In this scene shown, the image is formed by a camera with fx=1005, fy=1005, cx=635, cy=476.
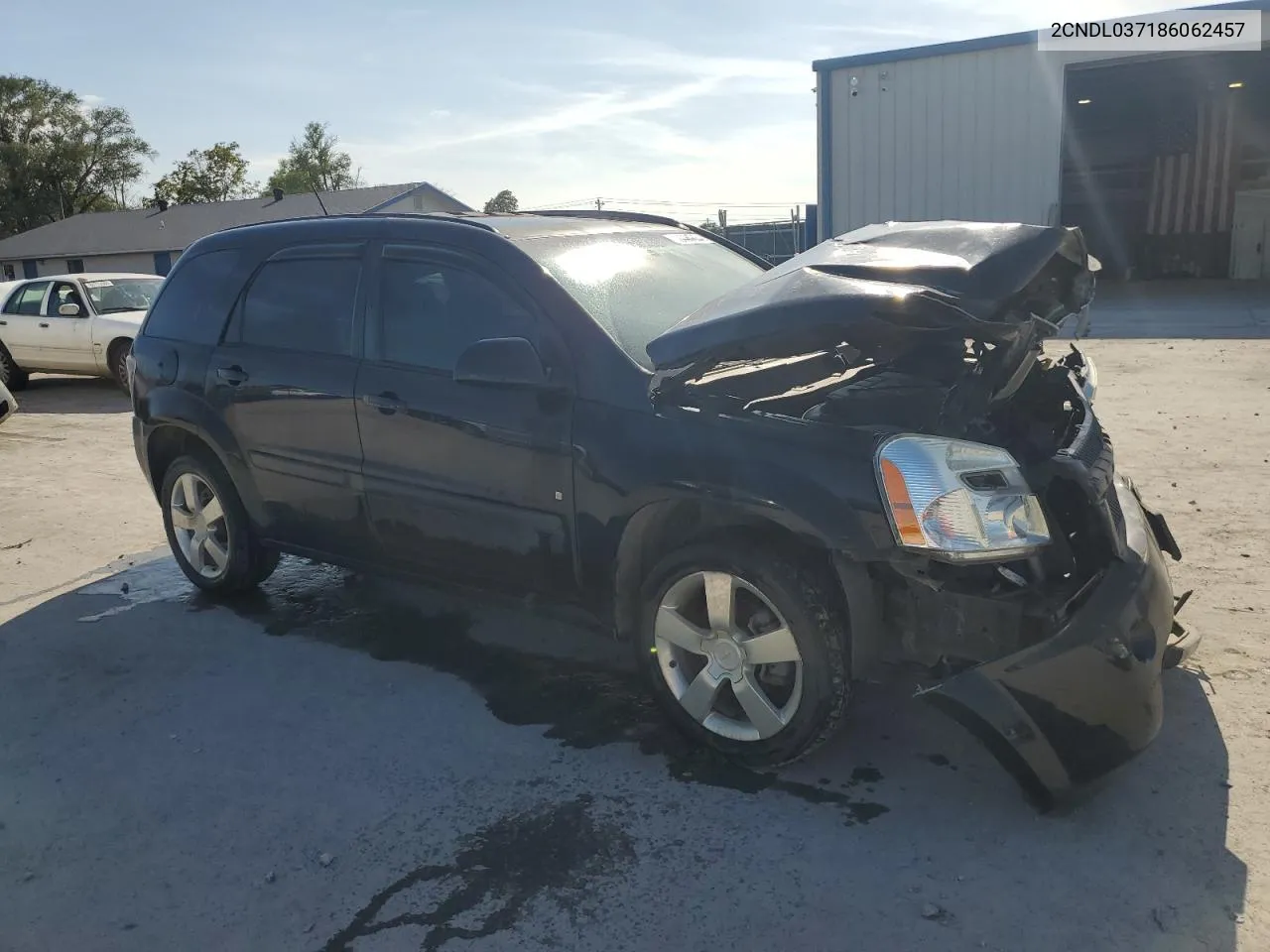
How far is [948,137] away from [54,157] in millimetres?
68594

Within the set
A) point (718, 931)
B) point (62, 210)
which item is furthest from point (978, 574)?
point (62, 210)

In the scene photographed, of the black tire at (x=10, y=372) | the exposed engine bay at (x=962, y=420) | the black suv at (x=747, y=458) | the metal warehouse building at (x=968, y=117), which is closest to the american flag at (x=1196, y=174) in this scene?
the metal warehouse building at (x=968, y=117)

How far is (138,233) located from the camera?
170ft

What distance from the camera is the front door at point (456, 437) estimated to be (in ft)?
12.4

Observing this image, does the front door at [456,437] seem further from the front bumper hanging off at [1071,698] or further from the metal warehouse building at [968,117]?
the metal warehouse building at [968,117]

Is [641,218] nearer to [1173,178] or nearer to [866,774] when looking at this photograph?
[866,774]

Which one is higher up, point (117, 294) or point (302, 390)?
point (117, 294)

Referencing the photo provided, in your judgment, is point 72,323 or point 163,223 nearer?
point 72,323

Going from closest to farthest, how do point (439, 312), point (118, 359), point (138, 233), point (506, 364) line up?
point (506, 364) → point (439, 312) → point (118, 359) → point (138, 233)

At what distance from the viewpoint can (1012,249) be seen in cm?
338

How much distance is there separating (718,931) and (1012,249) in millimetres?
2340

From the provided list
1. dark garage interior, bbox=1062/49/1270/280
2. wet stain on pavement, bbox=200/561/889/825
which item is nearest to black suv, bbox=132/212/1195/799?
wet stain on pavement, bbox=200/561/889/825

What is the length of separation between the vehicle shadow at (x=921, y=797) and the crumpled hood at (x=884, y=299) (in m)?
1.16

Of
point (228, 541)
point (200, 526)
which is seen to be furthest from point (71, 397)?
point (228, 541)
